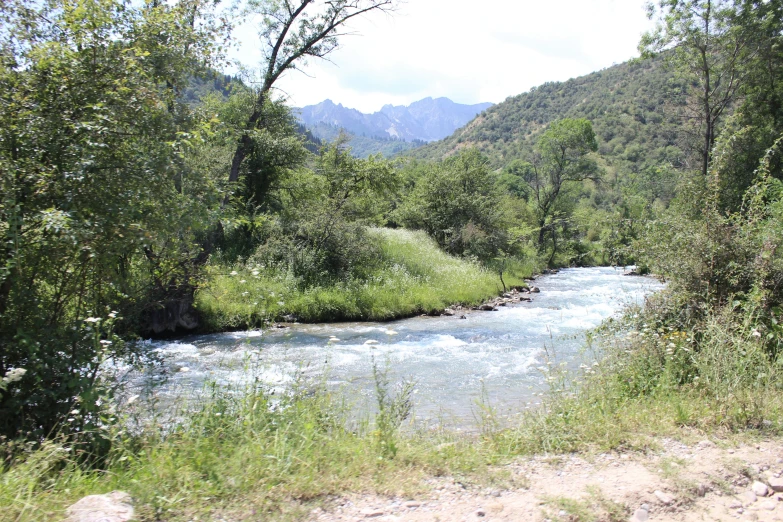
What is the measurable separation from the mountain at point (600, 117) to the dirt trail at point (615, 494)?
8004cm

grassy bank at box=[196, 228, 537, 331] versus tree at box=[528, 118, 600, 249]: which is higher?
tree at box=[528, 118, 600, 249]

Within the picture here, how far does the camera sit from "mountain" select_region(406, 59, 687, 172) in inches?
4124

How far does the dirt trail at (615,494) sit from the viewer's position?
3.34 m

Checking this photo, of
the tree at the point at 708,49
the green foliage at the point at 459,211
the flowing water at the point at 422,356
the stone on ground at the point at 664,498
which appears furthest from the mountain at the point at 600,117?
the stone on ground at the point at 664,498

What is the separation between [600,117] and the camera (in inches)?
4884

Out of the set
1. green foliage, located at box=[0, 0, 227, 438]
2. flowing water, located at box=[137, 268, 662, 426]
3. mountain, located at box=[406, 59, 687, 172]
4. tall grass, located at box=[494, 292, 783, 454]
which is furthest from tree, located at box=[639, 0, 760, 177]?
mountain, located at box=[406, 59, 687, 172]

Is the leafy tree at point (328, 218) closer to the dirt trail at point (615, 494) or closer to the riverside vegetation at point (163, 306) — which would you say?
the riverside vegetation at point (163, 306)

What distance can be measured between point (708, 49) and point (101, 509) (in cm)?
2520

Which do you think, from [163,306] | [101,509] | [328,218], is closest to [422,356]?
[163,306]

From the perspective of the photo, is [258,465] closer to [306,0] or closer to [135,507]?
[135,507]

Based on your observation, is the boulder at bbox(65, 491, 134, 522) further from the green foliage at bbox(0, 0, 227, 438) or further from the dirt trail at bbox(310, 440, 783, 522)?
the green foliage at bbox(0, 0, 227, 438)

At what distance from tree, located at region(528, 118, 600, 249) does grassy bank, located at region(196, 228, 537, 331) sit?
19664mm

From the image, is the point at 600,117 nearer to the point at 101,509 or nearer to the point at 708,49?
the point at 708,49

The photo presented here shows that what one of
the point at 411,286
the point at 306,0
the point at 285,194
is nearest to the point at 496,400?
the point at 411,286
